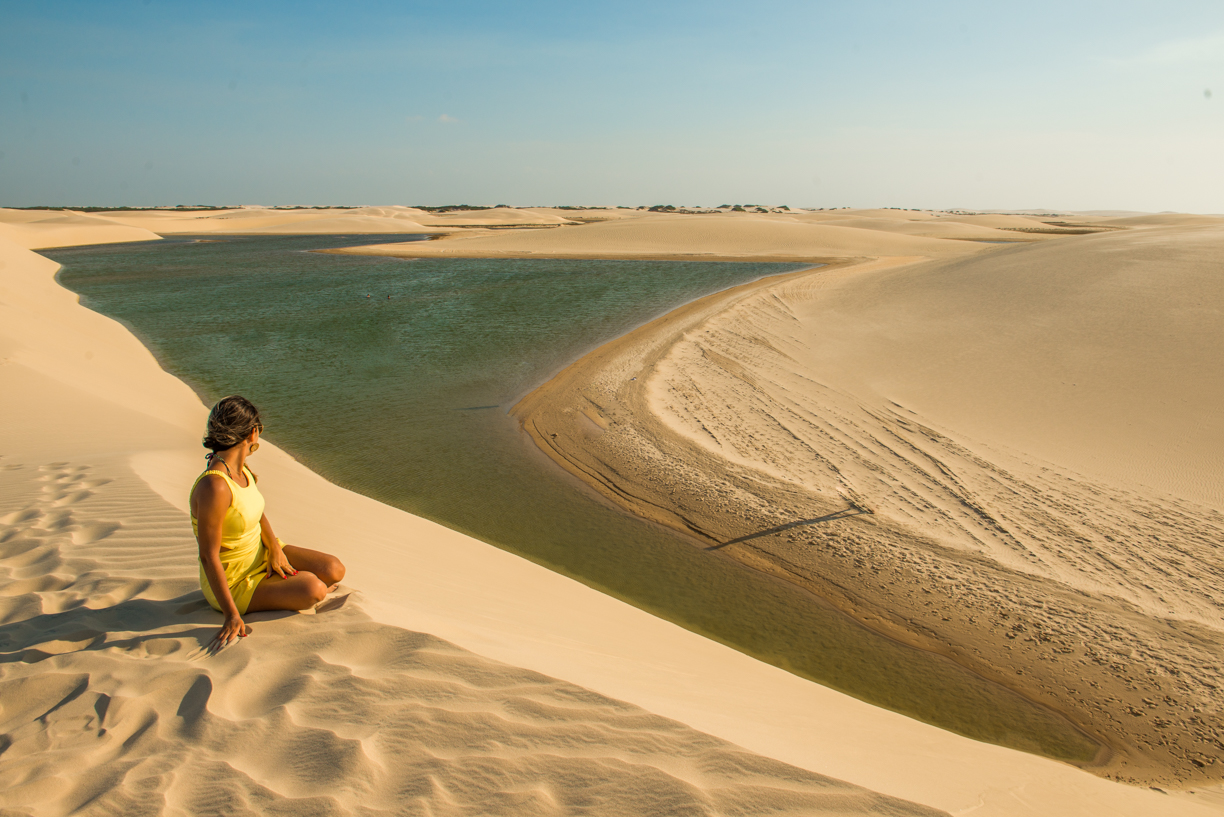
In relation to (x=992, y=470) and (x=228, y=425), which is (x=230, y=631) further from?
(x=992, y=470)

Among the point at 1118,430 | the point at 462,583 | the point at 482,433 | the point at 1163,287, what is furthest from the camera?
the point at 1163,287

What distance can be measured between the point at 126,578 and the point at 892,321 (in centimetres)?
1399

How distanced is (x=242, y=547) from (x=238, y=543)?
37 millimetres

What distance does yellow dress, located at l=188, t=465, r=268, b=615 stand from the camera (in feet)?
9.97

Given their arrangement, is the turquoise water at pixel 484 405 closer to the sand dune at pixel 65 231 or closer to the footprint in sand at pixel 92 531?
the footprint in sand at pixel 92 531

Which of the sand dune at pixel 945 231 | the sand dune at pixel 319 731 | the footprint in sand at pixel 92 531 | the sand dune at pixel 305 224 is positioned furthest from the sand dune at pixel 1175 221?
the footprint in sand at pixel 92 531

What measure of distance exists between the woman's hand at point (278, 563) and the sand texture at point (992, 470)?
3628 mm

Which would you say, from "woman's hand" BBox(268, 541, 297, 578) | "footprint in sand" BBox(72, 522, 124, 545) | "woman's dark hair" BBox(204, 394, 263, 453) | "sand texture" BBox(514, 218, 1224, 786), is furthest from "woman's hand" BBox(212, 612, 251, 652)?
"sand texture" BBox(514, 218, 1224, 786)

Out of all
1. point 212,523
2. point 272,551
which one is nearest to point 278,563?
point 272,551

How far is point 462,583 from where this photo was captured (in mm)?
4516

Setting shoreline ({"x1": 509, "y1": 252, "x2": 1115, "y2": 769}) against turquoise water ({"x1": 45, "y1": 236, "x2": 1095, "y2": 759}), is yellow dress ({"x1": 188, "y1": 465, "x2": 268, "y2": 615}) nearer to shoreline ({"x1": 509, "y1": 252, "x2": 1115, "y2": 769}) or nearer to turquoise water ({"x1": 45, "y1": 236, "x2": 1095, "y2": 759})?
turquoise water ({"x1": 45, "y1": 236, "x2": 1095, "y2": 759})

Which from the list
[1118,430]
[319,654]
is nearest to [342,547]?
[319,654]

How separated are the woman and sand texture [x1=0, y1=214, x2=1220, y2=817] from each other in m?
0.12

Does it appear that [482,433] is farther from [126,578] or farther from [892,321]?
[892,321]
